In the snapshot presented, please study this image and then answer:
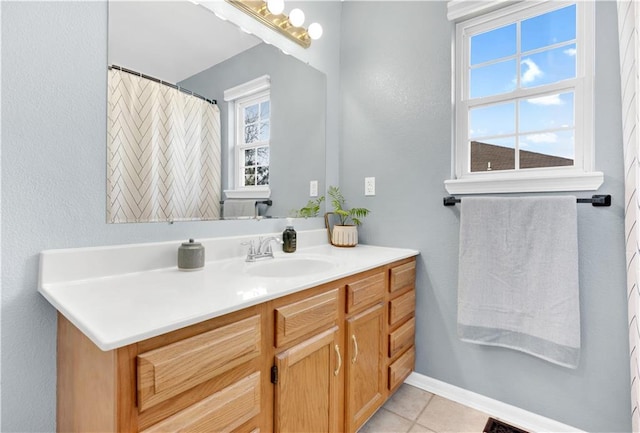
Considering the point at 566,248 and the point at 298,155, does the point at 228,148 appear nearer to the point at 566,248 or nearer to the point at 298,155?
the point at 298,155

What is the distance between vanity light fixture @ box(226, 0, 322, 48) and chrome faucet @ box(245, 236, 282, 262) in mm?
1148

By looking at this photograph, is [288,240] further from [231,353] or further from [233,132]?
[231,353]

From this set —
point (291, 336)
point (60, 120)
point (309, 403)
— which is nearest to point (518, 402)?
point (309, 403)

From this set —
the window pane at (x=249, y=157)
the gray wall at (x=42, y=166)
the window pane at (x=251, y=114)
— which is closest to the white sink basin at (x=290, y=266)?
the window pane at (x=249, y=157)

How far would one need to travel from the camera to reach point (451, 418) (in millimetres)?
1583

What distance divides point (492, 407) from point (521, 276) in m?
0.72

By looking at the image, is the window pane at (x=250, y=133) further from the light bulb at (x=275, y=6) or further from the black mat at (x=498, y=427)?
the black mat at (x=498, y=427)

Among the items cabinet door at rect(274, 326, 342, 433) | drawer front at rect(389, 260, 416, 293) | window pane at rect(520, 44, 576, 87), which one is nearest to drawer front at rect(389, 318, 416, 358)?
drawer front at rect(389, 260, 416, 293)

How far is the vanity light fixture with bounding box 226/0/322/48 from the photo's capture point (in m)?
1.58

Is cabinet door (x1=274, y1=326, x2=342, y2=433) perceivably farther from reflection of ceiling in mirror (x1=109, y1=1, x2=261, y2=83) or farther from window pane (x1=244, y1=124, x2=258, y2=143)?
reflection of ceiling in mirror (x1=109, y1=1, x2=261, y2=83)

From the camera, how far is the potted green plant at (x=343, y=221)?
1928mm

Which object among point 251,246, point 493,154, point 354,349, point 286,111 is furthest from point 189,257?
point 493,154

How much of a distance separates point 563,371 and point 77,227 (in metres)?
2.10

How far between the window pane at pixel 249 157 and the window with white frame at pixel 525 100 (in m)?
1.07
